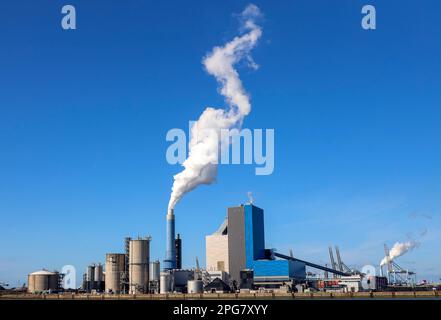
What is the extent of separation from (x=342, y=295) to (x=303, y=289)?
2043cm

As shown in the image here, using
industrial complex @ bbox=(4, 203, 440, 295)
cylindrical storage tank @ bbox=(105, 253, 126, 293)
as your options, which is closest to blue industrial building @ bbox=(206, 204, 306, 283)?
industrial complex @ bbox=(4, 203, 440, 295)

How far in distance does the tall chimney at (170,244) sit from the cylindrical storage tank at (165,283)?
6065mm

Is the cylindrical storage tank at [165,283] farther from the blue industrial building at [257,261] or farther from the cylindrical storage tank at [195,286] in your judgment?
the blue industrial building at [257,261]

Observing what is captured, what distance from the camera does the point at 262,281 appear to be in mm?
190125

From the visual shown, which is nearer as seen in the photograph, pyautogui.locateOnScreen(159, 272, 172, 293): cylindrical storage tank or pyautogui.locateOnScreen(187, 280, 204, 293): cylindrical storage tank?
pyautogui.locateOnScreen(187, 280, 204, 293): cylindrical storage tank

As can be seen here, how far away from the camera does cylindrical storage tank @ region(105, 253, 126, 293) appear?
188m

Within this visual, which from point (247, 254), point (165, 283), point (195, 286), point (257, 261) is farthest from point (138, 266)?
point (257, 261)

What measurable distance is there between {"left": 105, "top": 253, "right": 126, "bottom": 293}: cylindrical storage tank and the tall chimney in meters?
17.5

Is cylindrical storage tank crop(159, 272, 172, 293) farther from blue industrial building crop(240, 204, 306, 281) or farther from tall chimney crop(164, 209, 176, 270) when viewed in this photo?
blue industrial building crop(240, 204, 306, 281)

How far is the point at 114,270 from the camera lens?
18800 cm

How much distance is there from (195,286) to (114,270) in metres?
33.3

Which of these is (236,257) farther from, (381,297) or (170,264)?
(381,297)
